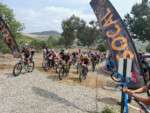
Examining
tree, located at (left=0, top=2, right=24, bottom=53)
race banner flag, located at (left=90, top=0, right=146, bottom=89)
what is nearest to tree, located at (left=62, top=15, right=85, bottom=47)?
tree, located at (left=0, top=2, right=24, bottom=53)

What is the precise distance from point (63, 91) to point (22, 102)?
216 cm

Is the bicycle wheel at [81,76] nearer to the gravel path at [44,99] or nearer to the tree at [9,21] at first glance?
the gravel path at [44,99]

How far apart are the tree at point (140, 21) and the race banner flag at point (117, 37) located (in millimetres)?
23230

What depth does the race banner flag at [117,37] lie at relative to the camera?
157 inches

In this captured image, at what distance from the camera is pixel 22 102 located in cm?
470

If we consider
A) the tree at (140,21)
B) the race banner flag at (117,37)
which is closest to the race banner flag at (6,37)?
the race banner flag at (117,37)

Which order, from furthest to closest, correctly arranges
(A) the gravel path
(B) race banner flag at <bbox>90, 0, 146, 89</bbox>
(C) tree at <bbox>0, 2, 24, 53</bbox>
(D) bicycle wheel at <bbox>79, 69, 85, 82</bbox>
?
1. (C) tree at <bbox>0, 2, 24, 53</bbox>
2. (D) bicycle wheel at <bbox>79, 69, 85, 82</bbox>
3. (A) the gravel path
4. (B) race banner flag at <bbox>90, 0, 146, 89</bbox>

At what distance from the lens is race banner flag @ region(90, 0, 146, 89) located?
3.98 meters

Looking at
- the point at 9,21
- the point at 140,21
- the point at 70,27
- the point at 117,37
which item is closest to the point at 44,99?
the point at 117,37

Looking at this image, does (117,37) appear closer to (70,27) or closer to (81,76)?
(81,76)

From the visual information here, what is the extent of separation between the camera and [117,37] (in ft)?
14.4

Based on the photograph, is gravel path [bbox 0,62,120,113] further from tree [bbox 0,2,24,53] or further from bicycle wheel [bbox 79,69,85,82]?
tree [bbox 0,2,24,53]

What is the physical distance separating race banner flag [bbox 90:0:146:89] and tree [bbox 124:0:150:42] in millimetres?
23230

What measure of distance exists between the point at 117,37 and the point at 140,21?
23918mm
